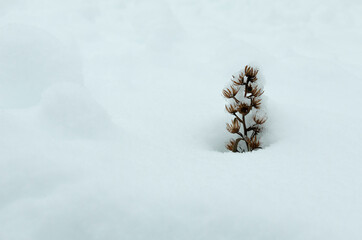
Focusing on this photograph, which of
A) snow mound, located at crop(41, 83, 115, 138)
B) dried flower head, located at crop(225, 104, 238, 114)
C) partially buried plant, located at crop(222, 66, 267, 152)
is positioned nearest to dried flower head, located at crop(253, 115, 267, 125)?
partially buried plant, located at crop(222, 66, 267, 152)

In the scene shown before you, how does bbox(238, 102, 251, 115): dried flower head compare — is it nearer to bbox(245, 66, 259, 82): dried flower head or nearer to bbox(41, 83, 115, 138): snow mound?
bbox(245, 66, 259, 82): dried flower head

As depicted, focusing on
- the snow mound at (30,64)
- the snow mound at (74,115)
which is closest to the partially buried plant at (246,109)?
the snow mound at (74,115)

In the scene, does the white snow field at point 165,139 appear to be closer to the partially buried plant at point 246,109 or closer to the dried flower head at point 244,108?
the partially buried plant at point 246,109

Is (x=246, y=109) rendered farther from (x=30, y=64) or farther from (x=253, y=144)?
(x=30, y=64)

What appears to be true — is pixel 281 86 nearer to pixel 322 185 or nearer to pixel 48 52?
pixel 322 185

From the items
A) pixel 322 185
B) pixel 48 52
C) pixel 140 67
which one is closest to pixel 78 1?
pixel 140 67

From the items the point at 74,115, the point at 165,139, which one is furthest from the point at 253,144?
the point at 74,115

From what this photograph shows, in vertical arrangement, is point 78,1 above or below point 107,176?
above
